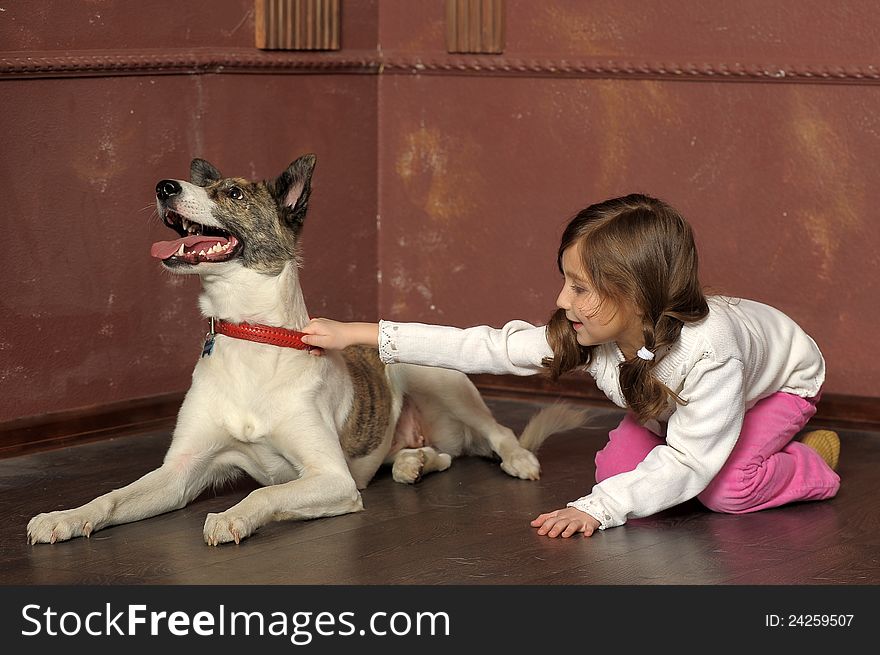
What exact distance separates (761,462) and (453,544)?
2.85 ft

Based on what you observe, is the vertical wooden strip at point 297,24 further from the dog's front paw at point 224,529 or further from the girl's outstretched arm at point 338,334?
the dog's front paw at point 224,529

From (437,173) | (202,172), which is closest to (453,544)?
(202,172)

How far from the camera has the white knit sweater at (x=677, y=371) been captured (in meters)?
3.31

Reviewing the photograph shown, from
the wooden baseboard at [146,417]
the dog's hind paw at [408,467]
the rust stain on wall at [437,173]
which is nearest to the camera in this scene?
the dog's hind paw at [408,467]

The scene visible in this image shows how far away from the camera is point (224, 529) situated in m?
3.21

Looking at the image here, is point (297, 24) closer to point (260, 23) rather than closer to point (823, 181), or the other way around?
point (260, 23)

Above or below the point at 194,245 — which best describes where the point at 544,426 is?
below

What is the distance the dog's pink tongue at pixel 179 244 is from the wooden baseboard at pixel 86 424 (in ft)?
3.78

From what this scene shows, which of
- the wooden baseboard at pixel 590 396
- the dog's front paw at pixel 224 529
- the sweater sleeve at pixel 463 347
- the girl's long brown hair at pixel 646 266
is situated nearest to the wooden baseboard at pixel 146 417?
the wooden baseboard at pixel 590 396

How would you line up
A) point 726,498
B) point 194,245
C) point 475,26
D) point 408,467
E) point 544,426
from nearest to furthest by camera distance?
point 194,245
point 726,498
point 408,467
point 544,426
point 475,26

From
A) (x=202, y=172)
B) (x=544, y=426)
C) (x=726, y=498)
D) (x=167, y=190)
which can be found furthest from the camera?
(x=544, y=426)

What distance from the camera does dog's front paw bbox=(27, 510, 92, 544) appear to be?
3229mm

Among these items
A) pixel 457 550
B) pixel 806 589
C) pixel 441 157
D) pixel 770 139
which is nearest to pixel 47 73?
pixel 441 157

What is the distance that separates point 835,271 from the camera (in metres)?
4.60
